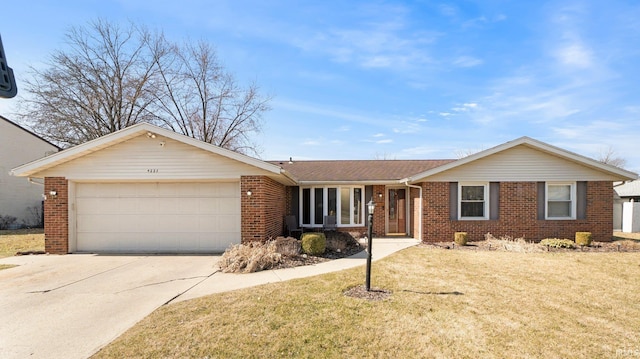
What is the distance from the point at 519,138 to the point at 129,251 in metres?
14.6

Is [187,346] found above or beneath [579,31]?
beneath

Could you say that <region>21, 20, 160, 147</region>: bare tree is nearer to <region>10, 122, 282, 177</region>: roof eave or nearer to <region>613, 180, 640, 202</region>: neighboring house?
<region>10, 122, 282, 177</region>: roof eave

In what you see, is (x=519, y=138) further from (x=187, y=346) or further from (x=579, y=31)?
(x=187, y=346)

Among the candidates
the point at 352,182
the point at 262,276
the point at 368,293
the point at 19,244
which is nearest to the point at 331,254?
the point at 262,276

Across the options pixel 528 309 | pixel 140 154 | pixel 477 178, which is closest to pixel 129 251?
pixel 140 154

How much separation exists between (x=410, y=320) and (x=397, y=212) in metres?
10.5

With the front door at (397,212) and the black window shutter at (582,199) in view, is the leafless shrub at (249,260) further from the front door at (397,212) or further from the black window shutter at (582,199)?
the black window shutter at (582,199)

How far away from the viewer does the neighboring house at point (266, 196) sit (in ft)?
32.4

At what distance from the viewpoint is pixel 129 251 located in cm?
1038

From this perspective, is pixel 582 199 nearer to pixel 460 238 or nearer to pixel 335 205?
pixel 460 238

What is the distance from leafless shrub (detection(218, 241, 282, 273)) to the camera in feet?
25.5

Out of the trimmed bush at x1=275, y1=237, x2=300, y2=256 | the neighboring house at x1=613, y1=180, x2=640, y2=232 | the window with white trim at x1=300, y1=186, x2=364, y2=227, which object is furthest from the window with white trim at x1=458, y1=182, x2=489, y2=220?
the neighboring house at x1=613, y1=180, x2=640, y2=232

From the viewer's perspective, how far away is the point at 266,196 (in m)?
10.1

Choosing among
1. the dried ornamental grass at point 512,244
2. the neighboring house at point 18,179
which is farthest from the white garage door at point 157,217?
the neighboring house at point 18,179
